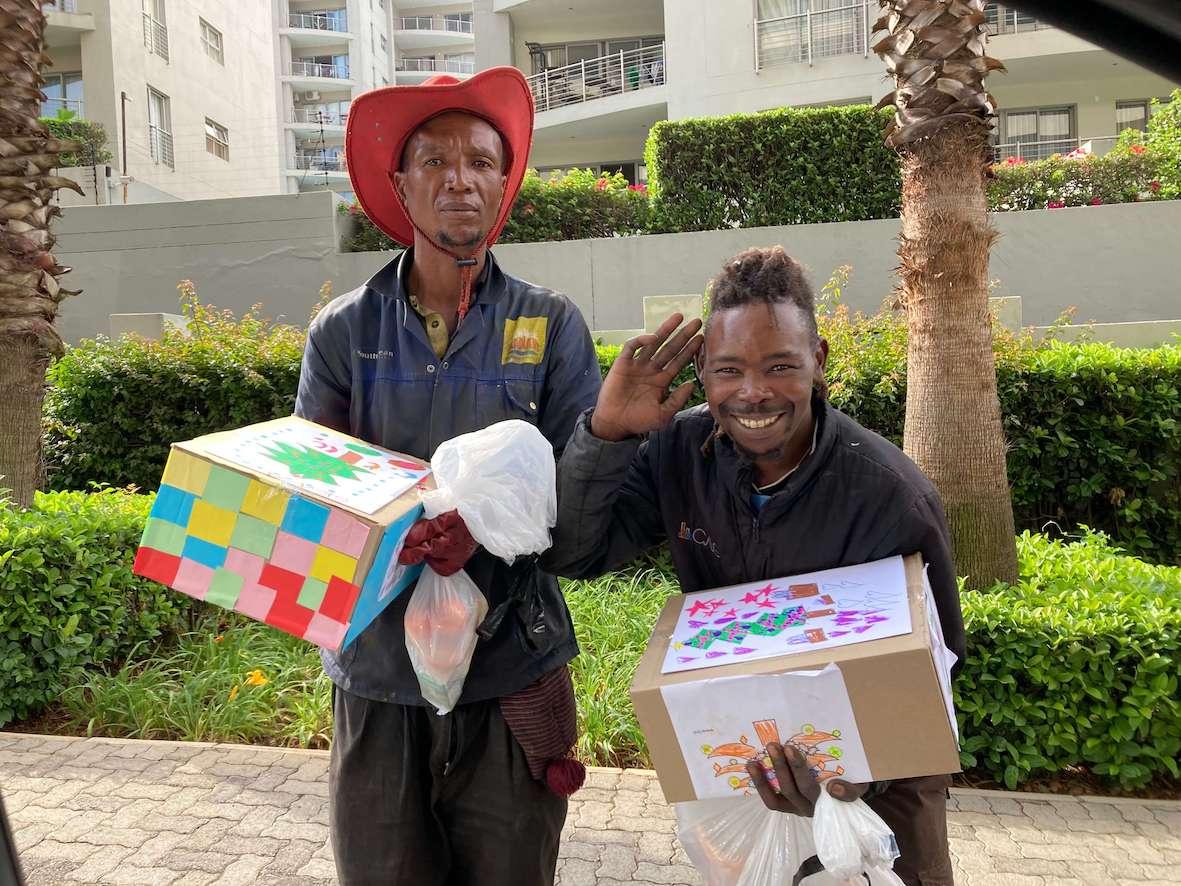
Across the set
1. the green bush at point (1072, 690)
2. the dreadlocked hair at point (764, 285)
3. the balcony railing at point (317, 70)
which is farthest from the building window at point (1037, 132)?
the balcony railing at point (317, 70)

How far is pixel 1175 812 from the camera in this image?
12.0 feet

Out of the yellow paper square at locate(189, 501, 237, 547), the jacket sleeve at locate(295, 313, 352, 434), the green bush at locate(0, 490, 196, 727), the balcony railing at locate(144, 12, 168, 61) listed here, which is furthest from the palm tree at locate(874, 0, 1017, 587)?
the balcony railing at locate(144, 12, 168, 61)

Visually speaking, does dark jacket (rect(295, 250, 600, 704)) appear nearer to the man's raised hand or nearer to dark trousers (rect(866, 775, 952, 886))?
the man's raised hand

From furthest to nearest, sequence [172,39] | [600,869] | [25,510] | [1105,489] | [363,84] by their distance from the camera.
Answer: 1. [363,84]
2. [172,39]
3. [1105,489]
4. [25,510]
5. [600,869]

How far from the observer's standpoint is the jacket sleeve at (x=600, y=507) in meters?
1.88

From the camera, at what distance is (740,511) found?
78.9 inches

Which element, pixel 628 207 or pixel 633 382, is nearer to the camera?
pixel 633 382

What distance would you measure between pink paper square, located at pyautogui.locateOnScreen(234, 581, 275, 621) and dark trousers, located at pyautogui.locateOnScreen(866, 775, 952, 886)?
1271mm

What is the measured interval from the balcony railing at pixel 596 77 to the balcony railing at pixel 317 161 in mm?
27131

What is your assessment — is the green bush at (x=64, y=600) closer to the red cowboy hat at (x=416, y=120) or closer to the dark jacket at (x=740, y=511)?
the red cowboy hat at (x=416, y=120)

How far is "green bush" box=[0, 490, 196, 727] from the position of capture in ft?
14.9

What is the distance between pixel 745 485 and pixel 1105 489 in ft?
16.0

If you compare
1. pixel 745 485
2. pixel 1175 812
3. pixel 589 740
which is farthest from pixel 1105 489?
pixel 745 485

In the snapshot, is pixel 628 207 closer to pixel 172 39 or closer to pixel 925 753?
pixel 925 753
